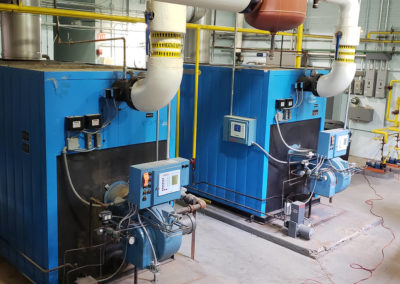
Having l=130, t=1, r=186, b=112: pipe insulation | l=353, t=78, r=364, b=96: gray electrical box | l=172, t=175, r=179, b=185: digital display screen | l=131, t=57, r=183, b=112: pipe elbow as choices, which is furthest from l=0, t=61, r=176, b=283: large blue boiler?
l=353, t=78, r=364, b=96: gray electrical box

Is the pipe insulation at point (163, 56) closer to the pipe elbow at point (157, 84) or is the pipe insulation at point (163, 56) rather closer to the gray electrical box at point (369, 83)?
the pipe elbow at point (157, 84)

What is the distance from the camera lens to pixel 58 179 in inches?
129

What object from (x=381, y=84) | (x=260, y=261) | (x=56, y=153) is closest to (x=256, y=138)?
(x=260, y=261)

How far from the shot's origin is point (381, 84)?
853 cm

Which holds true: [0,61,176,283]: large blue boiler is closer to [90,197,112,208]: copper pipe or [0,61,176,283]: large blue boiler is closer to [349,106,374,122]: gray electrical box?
[90,197,112,208]: copper pipe

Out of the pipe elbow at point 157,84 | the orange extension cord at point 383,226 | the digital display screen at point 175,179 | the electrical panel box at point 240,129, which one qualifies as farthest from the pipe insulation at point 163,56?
the orange extension cord at point 383,226

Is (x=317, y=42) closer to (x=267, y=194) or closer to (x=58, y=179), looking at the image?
(x=267, y=194)

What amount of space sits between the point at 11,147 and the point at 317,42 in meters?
8.29

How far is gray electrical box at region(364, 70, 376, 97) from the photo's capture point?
8641 millimetres

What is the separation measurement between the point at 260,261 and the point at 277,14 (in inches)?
100

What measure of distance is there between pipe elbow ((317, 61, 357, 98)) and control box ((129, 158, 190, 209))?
2.31 m

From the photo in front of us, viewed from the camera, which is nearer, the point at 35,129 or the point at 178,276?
the point at 35,129

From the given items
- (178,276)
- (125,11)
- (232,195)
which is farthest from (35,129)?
(125,11)

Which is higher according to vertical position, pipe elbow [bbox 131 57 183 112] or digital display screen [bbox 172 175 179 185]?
pipe elbow [bbox 131 57 183 112]
